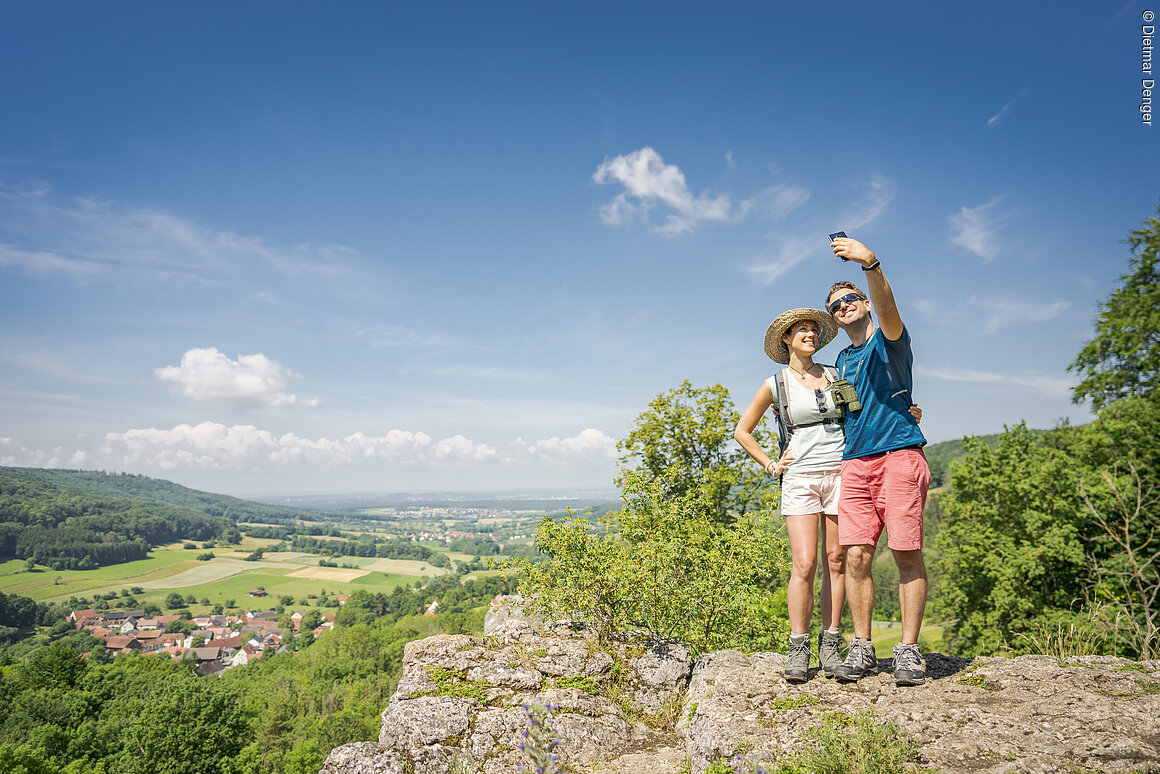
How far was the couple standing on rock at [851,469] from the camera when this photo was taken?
4328mm

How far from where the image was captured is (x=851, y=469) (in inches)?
177

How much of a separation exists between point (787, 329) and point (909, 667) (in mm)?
3020

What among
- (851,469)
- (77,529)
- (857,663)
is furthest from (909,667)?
(77,529)

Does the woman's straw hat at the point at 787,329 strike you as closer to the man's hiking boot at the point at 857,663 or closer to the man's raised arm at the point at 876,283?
the man's raised arm at the point at 876,283

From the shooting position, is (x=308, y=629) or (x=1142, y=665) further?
(x=308, y=629)

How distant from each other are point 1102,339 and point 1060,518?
261 inches

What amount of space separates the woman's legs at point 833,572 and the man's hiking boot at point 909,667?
501mm

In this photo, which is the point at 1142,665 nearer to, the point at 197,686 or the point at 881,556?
the point at 197,686

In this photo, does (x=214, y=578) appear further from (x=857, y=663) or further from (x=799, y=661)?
(x=857, y=663)

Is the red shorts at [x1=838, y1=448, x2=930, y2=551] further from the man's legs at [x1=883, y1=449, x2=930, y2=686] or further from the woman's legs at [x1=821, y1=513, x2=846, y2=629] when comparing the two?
the woman's legs at [x1=821, y1=513, x2=846, y2=629]

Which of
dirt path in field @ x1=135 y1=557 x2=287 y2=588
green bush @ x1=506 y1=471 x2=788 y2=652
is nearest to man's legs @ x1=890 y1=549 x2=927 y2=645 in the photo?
green bush @ x1=506 y1=471 x2=788 y2=652

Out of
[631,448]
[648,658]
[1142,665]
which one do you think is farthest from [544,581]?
[631,448]

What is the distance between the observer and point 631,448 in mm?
18125

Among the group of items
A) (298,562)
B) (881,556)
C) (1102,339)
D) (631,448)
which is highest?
(1102,339)
